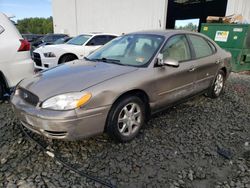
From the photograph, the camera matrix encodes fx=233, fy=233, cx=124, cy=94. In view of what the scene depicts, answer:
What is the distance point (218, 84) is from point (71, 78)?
3.42m

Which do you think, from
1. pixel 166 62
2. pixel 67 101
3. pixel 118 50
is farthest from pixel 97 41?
pixel 67 101

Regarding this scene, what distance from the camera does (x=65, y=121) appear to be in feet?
8.26

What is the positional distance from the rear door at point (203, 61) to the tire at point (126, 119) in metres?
1.46

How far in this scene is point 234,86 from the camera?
638 cm

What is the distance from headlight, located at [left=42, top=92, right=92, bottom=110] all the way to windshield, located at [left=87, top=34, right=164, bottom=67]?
Answer: 40.5 inches

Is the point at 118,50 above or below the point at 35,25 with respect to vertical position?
above

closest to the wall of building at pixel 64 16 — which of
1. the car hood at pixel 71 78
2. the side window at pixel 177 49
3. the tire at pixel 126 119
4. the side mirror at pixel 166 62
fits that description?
the side window at pixel 177 49

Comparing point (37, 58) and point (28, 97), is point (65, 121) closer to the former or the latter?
point (28, 97)

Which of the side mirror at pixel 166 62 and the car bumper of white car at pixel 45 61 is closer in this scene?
the side mirror at pixel 166 62

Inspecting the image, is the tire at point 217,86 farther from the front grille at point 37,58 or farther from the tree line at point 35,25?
the tree line at point 35,25

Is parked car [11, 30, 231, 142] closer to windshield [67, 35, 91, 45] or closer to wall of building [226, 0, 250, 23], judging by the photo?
windshield [67, 35, 91, 45]

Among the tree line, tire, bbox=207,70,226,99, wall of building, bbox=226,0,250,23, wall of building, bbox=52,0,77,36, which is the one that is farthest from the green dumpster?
the tree line

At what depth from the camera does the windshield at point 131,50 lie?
3.44 metres

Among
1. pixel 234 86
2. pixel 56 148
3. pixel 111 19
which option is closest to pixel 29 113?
pixel 56 148
